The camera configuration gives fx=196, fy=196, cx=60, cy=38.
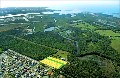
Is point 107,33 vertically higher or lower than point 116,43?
higher

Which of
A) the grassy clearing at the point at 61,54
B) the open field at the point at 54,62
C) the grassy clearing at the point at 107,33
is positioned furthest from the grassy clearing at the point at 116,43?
the open field at the point at 54,62

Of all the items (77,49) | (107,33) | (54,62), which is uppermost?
(107,33)

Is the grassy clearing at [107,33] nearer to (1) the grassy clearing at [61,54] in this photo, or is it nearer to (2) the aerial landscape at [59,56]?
(2) the aerial landscape at [59,56]

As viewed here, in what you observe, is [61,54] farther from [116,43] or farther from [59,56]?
[116,43]

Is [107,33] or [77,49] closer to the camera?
[77,49]

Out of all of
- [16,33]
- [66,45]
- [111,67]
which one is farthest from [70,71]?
[16,33]

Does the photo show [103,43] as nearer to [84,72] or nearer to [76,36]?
[76,36]

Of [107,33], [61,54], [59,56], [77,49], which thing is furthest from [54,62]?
[107,33]

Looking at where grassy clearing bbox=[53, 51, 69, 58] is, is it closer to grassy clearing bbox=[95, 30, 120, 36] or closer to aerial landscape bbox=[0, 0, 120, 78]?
aerial landscape bbox=[0, 0, 120, 78]
